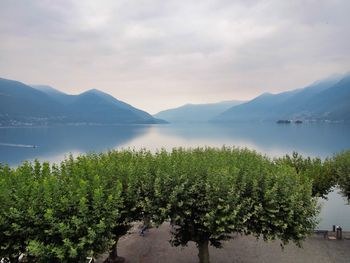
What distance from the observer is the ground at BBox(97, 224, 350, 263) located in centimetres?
3008

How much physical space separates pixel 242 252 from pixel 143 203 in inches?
584

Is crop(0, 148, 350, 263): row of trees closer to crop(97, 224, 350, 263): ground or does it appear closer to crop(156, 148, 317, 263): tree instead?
crop(156, 148, 317, 263): tree

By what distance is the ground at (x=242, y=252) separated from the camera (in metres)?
30.1

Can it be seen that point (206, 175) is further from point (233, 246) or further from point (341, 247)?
point (341, 247)

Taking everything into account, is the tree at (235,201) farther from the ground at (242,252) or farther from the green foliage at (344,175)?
the green foliage at (344,175)

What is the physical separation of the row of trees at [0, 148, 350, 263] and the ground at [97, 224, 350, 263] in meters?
5.99

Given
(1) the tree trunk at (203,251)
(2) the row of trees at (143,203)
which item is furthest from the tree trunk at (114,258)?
(1) the tree trunk at (203,251)

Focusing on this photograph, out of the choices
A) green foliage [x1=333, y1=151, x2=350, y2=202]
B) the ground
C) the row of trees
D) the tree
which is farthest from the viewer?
green foliage [x1=333, y1=151, x2=350, y2=202]

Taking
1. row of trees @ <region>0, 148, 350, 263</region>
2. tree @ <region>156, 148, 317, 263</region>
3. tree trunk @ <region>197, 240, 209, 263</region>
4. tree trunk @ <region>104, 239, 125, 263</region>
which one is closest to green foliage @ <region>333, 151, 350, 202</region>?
row of trees @ <region>0, 148, 350, 263</region>

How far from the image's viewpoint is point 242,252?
31703 millimetres

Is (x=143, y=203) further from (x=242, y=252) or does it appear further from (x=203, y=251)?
(x=242, y=252)

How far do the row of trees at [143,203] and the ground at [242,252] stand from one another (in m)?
5.99

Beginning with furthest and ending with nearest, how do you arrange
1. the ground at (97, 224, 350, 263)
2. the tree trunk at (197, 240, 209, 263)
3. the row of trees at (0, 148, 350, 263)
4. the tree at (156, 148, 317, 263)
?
1. the ground at (97, 224, 350, 263)
2. the tree trunk at (197, 240, 209, 263)
3. the tree at (156, 148, 317, 263)
4. the row of trees at (0, 148, 350, 263)

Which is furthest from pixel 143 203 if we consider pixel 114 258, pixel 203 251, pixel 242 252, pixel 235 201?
pixel 242 252
